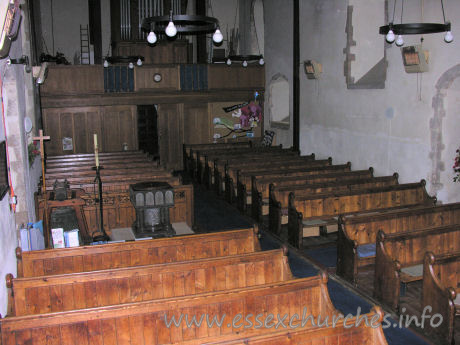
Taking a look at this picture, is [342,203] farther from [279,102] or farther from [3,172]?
[279,102]

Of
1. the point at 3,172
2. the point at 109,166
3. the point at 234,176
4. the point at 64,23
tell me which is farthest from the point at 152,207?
the point at 64,23

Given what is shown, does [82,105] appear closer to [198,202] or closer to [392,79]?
[198,202]

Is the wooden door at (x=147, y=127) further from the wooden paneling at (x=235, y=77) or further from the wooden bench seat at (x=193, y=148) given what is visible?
the wooden paneling at (x=235, y=77)

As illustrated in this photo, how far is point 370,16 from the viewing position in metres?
10.2

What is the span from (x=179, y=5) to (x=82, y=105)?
518 centimetres

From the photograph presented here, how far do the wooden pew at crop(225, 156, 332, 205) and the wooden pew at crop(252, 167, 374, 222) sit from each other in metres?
0.28

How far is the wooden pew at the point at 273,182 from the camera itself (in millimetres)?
8711

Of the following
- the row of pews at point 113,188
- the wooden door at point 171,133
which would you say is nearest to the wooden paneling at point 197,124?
the wooden door at point 171,133

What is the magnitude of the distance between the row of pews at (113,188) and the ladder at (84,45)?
6393 millimetres

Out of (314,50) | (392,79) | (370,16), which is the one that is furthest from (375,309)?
(314,50)

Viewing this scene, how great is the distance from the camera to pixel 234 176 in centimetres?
1020

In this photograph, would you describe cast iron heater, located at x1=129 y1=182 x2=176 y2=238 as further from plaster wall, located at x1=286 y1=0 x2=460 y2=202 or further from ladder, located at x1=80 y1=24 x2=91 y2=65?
ladder, located at x1=80 y1=24 x2=91 y2=65

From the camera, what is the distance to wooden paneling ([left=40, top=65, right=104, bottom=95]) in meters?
13.3

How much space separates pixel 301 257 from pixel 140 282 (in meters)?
3.21
